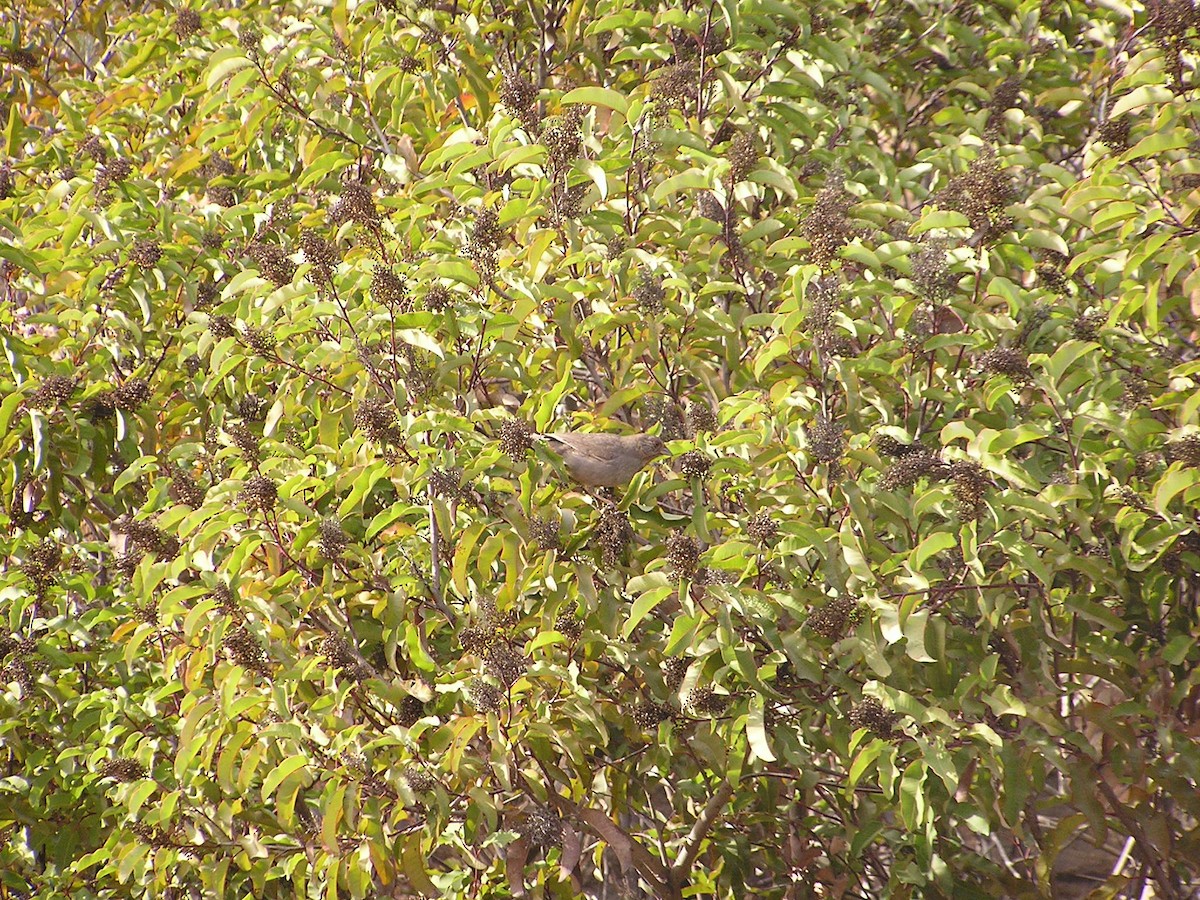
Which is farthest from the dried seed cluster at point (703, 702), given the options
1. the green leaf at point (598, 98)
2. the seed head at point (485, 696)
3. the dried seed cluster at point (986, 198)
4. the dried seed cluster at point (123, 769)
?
the dried seed cluster at point (123, 769)

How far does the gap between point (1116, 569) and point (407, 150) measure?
1.97 m

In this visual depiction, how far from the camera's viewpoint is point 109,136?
3514mm

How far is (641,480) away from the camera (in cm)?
242

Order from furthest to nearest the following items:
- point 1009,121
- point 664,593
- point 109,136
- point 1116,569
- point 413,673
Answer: point 109,136, point 1009,121, point 413,673, point 1116,569, point 664,593

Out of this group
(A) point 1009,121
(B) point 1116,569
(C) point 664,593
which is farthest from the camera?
(A) point 1009,121

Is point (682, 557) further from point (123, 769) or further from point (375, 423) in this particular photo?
point (123, 769)

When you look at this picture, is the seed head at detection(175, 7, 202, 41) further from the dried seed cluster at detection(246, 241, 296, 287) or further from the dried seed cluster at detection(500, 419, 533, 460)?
the dried seed cluster at detection(500, 419, 533, 460)

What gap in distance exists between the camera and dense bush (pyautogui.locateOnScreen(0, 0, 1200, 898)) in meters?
2.27

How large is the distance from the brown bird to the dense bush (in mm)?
63

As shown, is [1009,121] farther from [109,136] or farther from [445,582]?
[109,136]

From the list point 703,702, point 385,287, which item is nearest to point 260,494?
point 385,287

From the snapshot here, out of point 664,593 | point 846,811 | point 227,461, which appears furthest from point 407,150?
point 846,811

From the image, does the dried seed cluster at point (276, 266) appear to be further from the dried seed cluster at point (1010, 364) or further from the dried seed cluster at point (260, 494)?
the dried seed cluster at point (1010, 364)

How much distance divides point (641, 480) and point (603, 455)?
0.33 ft
